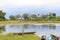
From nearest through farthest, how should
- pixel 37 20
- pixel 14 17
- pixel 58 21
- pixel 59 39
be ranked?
pixel 59 39 → pixel 58 21 → pixel 37 20 → pixel 14 17

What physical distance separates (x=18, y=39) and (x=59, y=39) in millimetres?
4131

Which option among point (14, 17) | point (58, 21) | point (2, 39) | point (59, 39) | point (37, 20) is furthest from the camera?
point (14, 17)

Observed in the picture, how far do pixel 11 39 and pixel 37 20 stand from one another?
187 feet

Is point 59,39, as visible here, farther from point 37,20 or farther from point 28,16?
point 28,16

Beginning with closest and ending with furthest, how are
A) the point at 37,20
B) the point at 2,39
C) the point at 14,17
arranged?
the point at 2,39 < the point at 37,20 < the point at 14,17

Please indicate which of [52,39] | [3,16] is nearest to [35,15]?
[3,16]

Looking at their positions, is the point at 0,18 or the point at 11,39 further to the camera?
the point at 0,18

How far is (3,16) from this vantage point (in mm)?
74312

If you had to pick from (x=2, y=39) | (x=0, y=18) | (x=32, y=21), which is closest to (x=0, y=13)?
(x=0, y=18)

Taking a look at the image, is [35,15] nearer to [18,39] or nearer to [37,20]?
[37,20]

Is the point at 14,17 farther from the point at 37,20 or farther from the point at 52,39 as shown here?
the point at 52,39

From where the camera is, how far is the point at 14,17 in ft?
274

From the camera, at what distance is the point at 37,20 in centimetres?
7512

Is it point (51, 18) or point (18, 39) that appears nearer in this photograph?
point (18, 39)
